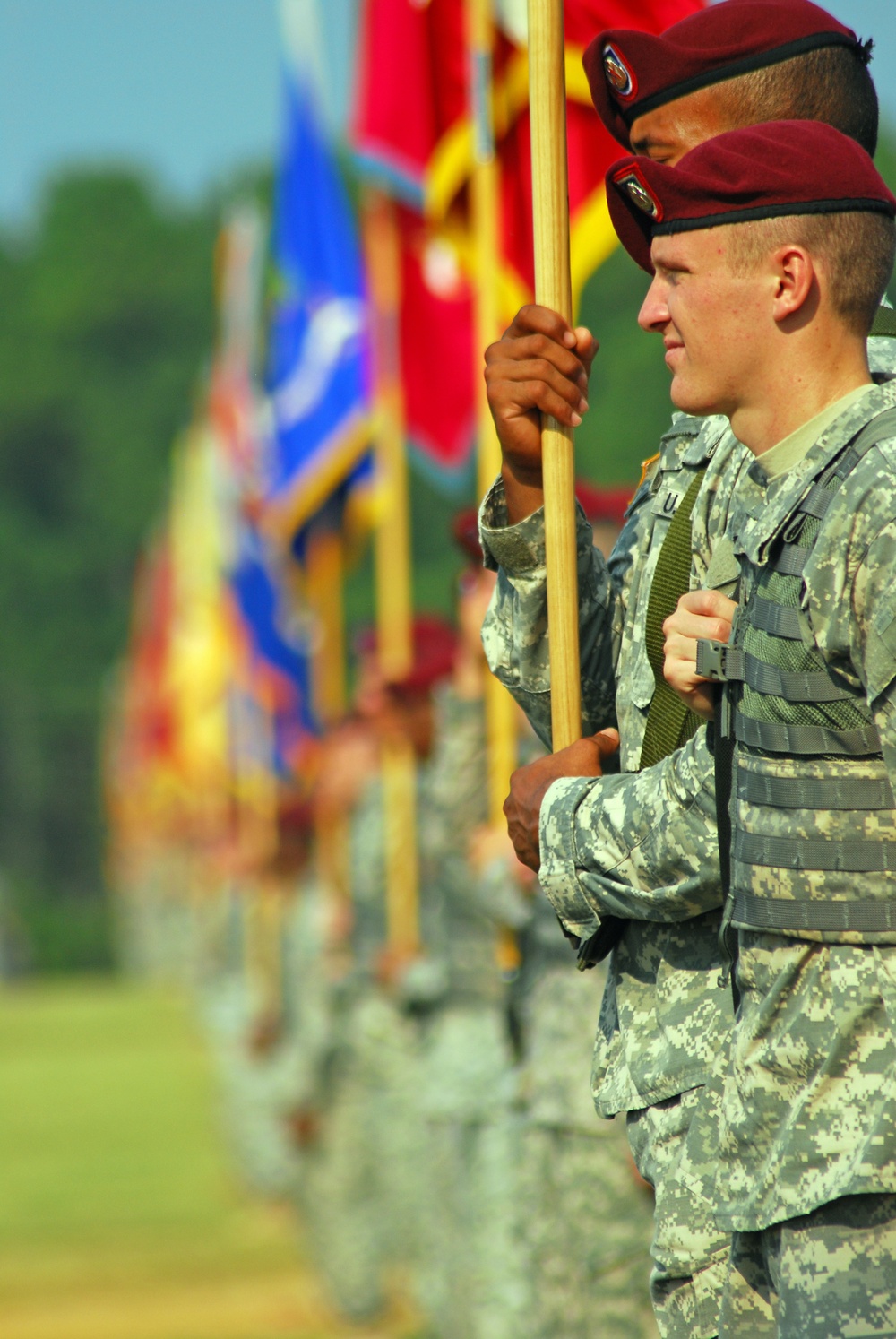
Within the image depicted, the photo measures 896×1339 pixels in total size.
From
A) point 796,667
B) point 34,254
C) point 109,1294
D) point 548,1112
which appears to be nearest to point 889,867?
point 796,667

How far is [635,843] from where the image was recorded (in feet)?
8.28

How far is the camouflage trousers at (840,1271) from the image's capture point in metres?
2.14

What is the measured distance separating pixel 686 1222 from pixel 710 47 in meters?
1.42

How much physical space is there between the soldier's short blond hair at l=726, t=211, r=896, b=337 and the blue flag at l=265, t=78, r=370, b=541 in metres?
7.50

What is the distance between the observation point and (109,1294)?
29.2 ft

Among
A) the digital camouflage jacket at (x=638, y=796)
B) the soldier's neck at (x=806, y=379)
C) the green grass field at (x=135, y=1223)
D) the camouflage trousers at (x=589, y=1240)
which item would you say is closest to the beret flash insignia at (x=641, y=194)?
the soldier's neck at (x=806, y=379)

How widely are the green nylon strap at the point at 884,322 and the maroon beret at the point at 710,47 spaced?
1.01ft

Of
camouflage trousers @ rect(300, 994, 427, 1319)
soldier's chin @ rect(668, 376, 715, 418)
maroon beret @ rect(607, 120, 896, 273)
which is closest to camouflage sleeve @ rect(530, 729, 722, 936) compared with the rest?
soldier's chin @ rect(668, 376, 715, 418)

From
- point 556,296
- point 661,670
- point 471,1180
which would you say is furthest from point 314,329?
point 661,670

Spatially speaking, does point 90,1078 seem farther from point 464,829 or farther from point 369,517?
point 464,829

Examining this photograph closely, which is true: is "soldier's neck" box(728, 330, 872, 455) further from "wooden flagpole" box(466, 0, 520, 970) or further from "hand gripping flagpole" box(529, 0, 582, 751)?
"wooden flagpole" box(466, 0, 520, 970)

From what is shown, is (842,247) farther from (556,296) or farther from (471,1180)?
(471,1180)

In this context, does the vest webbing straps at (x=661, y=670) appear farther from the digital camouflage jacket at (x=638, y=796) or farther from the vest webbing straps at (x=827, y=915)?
the vest webbing straps at (x=827, y=915)

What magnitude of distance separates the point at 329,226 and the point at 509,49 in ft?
14.6
